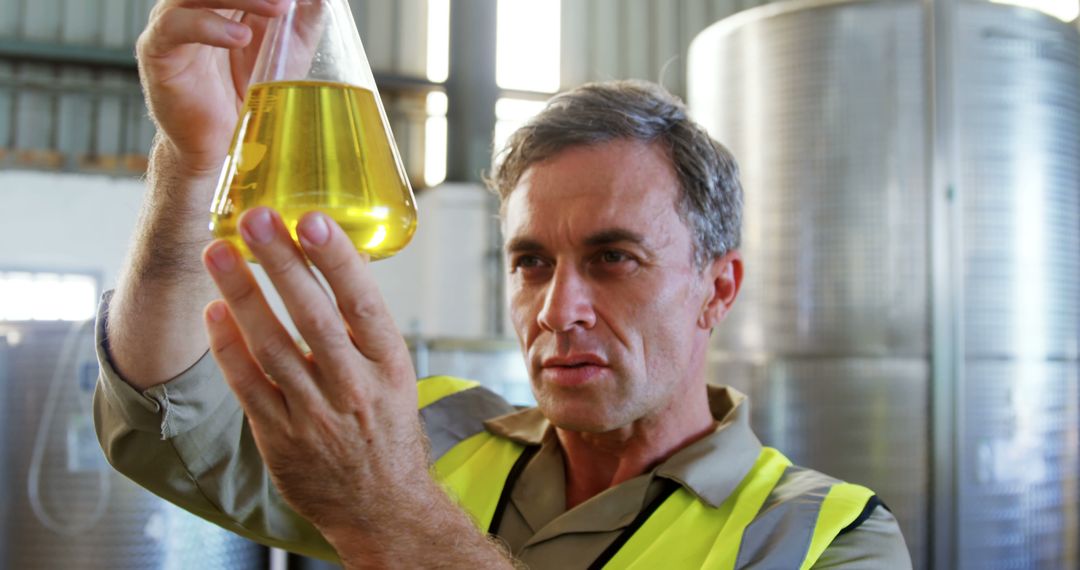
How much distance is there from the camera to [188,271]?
117 centimetres

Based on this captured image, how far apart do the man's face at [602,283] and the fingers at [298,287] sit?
2.13ft

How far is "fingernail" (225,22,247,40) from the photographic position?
0.90m

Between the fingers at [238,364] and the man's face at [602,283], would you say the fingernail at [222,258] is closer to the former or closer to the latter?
the fingers at [238,364]

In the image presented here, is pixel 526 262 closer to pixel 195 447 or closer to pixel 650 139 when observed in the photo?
pixel 650 139

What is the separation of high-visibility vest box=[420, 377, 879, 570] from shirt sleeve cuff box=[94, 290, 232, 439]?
0.99 feet

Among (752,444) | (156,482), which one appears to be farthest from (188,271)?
(752,444)

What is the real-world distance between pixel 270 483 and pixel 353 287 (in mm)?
794

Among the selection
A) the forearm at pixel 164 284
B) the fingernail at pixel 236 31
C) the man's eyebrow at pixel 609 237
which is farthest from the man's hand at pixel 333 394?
the man's eyebrow at pixel 609 237

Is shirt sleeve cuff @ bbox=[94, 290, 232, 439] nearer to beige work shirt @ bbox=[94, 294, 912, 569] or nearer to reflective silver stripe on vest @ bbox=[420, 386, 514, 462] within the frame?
beige work shirt @ bbox=[94, 294, 912, 569]

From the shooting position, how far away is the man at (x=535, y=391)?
32.8 inches

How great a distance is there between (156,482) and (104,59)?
6.21 m

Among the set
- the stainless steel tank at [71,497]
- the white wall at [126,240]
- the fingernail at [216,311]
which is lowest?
the stainless steel tank at [71,497]

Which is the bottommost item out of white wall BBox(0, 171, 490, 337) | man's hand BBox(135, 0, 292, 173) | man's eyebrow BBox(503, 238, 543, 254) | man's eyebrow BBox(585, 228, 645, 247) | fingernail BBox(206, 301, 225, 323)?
fingernail BBox(206, 301, 225, 323)

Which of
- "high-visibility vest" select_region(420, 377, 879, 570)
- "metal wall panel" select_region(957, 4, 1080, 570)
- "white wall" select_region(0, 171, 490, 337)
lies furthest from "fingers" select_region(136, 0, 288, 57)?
"white wall" select_region(0, 171, 490, 337)
